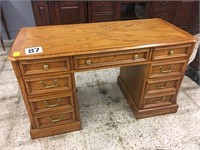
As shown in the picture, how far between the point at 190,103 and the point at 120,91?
30.1 inches

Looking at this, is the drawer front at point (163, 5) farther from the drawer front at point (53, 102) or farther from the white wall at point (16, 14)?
the drawer front at point (53, 102)

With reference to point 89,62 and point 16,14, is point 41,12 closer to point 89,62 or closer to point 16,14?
point 16,14

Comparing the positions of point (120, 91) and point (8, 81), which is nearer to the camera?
point (120, 91)

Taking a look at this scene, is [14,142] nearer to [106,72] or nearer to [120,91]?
[120,91]

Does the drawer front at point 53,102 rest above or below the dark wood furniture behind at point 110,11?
below

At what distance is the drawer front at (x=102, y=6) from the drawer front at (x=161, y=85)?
173cm

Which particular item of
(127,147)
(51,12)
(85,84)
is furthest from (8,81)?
(127,147)

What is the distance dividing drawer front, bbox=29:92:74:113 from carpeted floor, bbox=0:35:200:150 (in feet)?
0.97

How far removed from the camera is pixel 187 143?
1.44 meters

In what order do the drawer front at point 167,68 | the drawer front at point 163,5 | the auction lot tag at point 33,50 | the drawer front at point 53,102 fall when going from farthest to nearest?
the drawer front at point 163,5 → the drawer front at point 167,68 → the drawer front at point 53,102 → the auction lot tag at point 33,50

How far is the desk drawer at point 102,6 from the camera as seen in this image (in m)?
2.70

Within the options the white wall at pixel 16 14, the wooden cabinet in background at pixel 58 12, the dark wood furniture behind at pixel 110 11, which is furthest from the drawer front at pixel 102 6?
the white wall at pixel 16 14

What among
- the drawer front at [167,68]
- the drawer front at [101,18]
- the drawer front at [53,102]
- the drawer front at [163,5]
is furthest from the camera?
the drawer front at [163,5]

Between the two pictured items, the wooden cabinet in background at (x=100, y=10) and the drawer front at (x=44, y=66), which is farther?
the wooden cabinet in background at (x=100, y=10)
